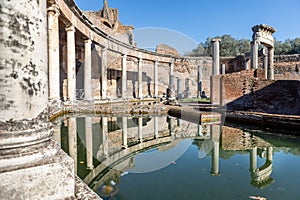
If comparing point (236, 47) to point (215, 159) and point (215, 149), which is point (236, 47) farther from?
point (215, 159)

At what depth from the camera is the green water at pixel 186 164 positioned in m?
2.90

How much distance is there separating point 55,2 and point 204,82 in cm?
3209

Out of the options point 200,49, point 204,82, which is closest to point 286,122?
point 204,82

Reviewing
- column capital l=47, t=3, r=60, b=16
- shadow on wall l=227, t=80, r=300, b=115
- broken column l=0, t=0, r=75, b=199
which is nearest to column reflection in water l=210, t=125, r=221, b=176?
broken column l=0, t=0, r=75, b=199

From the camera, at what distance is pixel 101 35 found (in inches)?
698

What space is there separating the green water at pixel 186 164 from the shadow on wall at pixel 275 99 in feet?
15.1

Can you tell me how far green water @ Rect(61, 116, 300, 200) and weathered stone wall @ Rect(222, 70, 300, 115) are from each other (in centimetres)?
465

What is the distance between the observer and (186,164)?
414 cm

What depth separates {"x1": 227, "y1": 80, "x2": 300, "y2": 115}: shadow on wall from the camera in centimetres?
1041

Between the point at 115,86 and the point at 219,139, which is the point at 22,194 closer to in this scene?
the point at 219,139

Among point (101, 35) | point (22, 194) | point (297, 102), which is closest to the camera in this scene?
point (22, 194)

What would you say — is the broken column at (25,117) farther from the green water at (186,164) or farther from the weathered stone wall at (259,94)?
the weathered stone wall at (259,94)

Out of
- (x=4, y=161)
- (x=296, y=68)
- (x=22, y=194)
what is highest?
(x=296, y=68)

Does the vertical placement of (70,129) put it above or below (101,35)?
below
